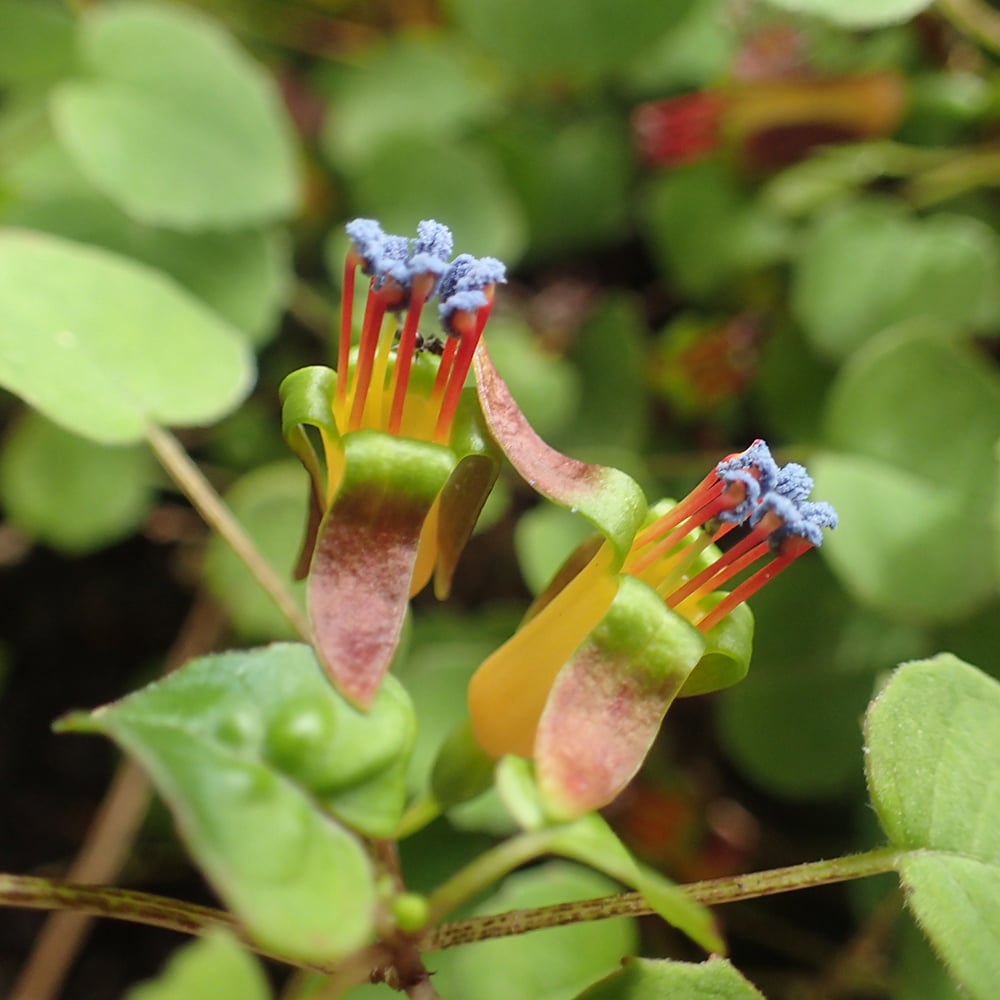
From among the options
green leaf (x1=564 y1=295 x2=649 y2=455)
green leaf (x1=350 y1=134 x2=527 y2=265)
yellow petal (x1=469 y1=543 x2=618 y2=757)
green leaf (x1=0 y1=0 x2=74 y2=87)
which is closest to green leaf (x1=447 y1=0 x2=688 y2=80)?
green leaf (x1=350 y1=134 x2=527 y2=265)

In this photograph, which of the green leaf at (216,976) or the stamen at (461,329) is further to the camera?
the green leaf at (216,976)

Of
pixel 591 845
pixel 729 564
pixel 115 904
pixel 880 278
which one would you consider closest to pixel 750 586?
pixel 729 564

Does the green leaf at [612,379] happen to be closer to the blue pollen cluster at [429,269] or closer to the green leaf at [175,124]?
the green leaf at [175,124]

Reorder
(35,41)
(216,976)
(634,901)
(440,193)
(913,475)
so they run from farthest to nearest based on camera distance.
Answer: (440,193) → (35,41) → (913,475) → (216,976) → (634,901)

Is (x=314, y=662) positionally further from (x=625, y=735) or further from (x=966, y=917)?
(x=966, y=917)

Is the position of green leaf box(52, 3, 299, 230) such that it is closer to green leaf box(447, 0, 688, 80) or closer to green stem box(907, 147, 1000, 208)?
green leaf box(447, 0, 688, 80)

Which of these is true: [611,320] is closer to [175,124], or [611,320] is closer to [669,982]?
[175,124]

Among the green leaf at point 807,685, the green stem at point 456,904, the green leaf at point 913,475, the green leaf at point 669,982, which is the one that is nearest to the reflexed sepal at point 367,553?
the green stem at point 456,904
